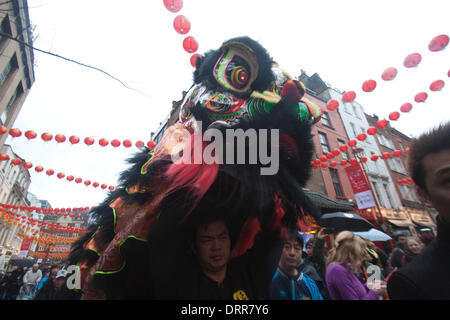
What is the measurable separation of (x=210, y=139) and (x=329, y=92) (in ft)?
61.2

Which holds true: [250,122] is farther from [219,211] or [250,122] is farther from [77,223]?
[77,223]

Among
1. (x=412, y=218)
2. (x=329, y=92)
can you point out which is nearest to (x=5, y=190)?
(x=329, y=92)

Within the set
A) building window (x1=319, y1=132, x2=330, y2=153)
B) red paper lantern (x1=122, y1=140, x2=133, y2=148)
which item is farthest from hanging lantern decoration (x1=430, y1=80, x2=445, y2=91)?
building window (x1=319, y1=132, x2=330, y2=153)

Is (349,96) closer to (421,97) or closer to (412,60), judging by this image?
(421,97)

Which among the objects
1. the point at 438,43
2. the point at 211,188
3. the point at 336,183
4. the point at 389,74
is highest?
the point at 336,183

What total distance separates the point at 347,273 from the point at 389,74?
14.9ft

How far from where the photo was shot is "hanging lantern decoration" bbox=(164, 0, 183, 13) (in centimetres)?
327

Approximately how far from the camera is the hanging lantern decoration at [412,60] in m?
4.20

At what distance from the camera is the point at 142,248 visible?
102 cm

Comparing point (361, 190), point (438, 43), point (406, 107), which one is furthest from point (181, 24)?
point (361, 190)

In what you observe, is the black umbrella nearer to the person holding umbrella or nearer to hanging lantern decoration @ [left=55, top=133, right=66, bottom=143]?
the person holding umbrella

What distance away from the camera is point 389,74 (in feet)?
15.2

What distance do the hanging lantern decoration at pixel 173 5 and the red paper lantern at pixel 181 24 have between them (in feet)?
0.42

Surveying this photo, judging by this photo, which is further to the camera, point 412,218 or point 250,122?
point 412,218
